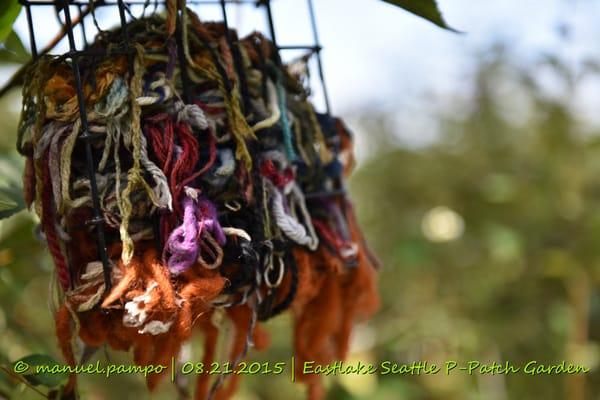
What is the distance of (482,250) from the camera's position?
5.85ft

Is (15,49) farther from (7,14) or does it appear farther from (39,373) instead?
(39,373)

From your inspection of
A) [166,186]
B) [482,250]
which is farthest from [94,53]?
[482,250]

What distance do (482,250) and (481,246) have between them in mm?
12

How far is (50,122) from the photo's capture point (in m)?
0.42

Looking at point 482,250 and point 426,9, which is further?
point 482,250

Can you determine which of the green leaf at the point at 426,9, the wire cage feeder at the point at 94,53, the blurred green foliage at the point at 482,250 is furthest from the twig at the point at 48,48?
the blurred green foliage at the point at 482,250

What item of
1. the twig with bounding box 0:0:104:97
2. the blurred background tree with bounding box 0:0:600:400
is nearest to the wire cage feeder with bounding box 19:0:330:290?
the twig with bounding box 0:0:104:97

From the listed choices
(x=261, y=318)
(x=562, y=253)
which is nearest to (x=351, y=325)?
(x=261, y=318)

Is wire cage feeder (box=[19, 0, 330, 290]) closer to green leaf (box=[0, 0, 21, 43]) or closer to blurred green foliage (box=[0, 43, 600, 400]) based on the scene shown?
green leaf (box=[0, 0, 21, 43])

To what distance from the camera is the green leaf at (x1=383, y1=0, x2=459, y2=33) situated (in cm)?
45

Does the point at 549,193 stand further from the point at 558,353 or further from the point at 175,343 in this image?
the point at 175,343

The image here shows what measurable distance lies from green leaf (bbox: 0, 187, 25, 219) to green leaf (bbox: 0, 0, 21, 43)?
11 centimetres

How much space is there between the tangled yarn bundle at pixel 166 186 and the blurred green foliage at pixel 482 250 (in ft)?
3.32

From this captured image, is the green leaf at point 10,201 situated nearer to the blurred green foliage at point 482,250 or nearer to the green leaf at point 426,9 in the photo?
the green leaf at point 426,9
